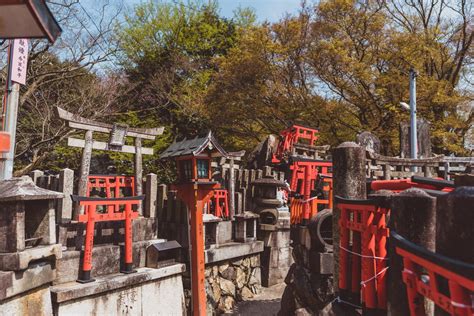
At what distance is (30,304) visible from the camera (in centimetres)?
527

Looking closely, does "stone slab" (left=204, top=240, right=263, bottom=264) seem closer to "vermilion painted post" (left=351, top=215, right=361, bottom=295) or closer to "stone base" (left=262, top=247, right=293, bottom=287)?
"stone base" (left=262, top=247, right=293, bottom=287)

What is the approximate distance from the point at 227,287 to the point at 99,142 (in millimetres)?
5170

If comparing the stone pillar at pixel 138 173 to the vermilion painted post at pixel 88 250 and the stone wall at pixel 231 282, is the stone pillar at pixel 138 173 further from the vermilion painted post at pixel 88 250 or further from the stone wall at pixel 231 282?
the stone wall at pixel 231 282

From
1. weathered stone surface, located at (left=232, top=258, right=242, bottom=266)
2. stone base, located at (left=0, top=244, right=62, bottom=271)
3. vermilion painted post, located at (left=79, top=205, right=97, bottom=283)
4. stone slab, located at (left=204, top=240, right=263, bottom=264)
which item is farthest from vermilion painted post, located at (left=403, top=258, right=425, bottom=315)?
weathered stone surface, located at (left=232, top=258, right=242, bottom=266)

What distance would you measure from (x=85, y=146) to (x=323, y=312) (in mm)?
6176

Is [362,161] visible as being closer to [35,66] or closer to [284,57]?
[35,66]

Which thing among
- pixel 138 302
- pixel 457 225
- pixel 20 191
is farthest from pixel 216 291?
pixel 457 225

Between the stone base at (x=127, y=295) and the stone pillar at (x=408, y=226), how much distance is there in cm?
521

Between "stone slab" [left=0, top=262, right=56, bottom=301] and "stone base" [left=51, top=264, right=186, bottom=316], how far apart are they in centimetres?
70

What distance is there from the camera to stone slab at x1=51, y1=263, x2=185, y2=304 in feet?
20.0

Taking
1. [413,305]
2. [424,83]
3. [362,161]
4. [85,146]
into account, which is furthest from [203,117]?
[413,305]

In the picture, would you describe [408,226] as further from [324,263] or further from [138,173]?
[138,173]

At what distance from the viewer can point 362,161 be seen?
4.82m

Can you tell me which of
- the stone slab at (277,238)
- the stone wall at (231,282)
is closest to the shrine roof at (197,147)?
the stone wall at (231,282)
